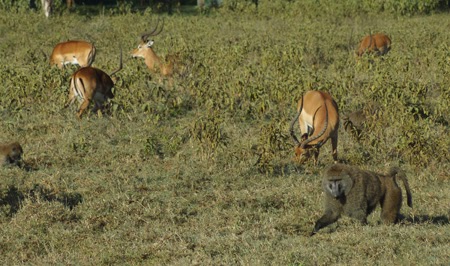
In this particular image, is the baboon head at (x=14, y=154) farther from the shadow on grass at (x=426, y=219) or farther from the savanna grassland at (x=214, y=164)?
the shadow on grass at (x=426, y=219)

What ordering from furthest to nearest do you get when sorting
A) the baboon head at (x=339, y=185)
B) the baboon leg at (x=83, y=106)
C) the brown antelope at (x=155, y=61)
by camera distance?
the brown antelope at (x=155, y=61)
the baboon leg at (x=83, y=106)
the baboon head at (x=339, y=185)

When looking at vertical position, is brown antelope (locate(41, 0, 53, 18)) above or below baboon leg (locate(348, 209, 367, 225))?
below

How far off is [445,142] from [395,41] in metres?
9.01

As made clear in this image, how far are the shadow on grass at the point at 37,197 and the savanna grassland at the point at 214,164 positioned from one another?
0.06ft

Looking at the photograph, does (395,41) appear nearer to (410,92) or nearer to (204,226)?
(410,92)

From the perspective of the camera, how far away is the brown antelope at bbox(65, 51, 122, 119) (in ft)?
35.6

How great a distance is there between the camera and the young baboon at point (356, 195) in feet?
21.1

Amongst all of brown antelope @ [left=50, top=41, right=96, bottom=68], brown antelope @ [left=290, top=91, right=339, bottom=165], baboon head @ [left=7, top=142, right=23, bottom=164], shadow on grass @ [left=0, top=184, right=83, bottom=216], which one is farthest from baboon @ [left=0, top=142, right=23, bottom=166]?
brown antelope @ [left=50, top=41, right=96, bottom=68]

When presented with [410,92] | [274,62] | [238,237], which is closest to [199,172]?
[238,237]

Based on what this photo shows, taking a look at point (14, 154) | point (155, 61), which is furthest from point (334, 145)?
point (155, 61)

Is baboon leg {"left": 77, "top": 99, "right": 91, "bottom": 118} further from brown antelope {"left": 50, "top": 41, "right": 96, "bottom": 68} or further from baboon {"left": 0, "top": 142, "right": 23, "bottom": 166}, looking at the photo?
brown antelope {"left": 50, "top": 41, "right": 96, "bottom": 68}

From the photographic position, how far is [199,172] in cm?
848

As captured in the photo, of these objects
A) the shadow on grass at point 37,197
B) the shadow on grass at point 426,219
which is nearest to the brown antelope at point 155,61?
the shadow on grass at point 37,197

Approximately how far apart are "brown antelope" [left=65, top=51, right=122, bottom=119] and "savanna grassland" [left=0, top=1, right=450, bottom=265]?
163mm
